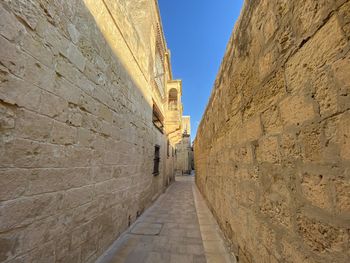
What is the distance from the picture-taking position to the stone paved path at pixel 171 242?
85.8 inches

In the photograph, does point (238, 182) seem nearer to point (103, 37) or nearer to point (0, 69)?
point (0, 69)

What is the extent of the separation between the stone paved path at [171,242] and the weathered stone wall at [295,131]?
2.45 ft

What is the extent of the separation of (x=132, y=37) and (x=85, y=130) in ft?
8.38

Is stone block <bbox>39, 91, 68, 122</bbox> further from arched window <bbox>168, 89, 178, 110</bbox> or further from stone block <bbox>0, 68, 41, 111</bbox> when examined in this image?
arched window <bbox>168, 89, 178, 110</bbox>

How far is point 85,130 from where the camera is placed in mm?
1977

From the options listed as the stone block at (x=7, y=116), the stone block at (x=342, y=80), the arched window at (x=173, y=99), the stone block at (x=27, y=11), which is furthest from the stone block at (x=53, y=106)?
the arched window at (x=173, y=99)

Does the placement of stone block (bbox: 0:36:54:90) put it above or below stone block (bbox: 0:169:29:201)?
above

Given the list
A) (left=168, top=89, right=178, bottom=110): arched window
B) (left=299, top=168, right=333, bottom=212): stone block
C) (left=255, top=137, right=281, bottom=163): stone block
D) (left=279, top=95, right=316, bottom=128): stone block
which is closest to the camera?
(left=299, top=168, right=333, bottom=212): stone block

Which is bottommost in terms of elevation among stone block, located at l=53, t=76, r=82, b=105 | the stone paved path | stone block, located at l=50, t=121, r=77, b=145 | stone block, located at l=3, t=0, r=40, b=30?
the stone paved path

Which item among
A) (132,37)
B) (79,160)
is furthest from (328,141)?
(132,37)

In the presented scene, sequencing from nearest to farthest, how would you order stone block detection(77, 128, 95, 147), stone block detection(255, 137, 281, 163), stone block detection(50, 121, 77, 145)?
stone block detection(255, 137, 281, 163) < stone block detection(50, 121, 77, 145) < stone block detection(77, 128, 95, 147)

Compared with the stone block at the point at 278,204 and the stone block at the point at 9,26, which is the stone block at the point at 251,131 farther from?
the stone block at the point at 9,26

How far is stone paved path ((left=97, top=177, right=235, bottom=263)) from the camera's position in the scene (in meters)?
2.18

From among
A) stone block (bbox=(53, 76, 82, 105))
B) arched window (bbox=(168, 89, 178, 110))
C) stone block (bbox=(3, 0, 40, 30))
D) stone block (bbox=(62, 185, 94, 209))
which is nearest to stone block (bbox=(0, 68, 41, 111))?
stone block (bbox=(53, 76, 82, 105))
